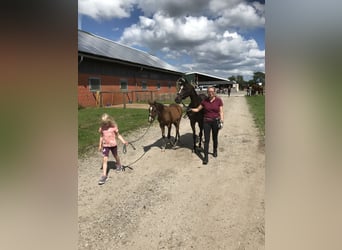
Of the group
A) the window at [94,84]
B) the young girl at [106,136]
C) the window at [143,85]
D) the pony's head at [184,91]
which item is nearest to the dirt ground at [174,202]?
the young girl at [106,136]

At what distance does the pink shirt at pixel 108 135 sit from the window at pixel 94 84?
428 inches

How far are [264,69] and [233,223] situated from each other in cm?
250

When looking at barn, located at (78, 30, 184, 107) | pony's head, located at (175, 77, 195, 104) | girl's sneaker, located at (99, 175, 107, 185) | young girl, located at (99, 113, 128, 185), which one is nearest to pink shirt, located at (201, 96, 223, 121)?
pony's head, located at (175, 77, 195, 104)

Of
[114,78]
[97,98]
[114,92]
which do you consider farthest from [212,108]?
[114,78]

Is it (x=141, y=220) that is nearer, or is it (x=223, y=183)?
(x=141, y=220)

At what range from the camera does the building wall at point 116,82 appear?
14.4 metres

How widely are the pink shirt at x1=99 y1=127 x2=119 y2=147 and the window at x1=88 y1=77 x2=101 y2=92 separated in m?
10.9

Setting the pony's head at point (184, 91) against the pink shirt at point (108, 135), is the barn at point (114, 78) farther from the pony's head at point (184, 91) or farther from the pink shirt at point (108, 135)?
the pink shirt at point (108, 135)

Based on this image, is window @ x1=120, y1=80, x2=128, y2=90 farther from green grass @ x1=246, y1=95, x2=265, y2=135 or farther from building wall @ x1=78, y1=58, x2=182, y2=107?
green grass @ x1=246, y1=95, x2=265, y2=135
